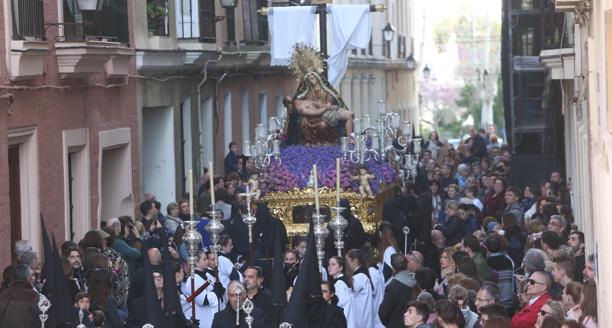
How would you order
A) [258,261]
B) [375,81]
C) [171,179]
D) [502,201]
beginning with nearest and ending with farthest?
[258,261], [502,201], [171,179], [375,81]

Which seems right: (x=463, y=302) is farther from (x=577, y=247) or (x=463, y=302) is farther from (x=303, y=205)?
(x=303, y=205)

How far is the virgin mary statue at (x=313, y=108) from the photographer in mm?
22062

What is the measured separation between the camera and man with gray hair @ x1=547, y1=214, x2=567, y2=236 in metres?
18.6

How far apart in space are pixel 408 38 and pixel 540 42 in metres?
26.1

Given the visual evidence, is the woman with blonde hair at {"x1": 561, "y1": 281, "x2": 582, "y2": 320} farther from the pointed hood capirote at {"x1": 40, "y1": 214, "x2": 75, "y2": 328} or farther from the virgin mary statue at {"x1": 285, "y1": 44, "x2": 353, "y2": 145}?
the virgin mary statue at {"x1": 285, "y1": 44, "x2": 353, "y2": 145}

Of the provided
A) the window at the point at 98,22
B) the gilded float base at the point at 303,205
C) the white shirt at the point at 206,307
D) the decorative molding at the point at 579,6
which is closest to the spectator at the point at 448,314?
the decorative molding at the point at 579,6

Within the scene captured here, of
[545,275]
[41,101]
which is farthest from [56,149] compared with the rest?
[545,275]

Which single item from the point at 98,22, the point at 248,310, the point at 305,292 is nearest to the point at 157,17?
the point at 98,22

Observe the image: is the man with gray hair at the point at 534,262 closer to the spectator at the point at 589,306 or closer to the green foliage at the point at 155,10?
the spectator at the point at 589,306

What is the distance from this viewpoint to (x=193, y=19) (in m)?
26.8

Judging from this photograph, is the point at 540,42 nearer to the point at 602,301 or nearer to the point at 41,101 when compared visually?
the point at 41,101

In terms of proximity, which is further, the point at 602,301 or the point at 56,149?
the point at 56,149

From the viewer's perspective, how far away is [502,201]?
2425cm

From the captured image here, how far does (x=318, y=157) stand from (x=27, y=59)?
428 centimetres
